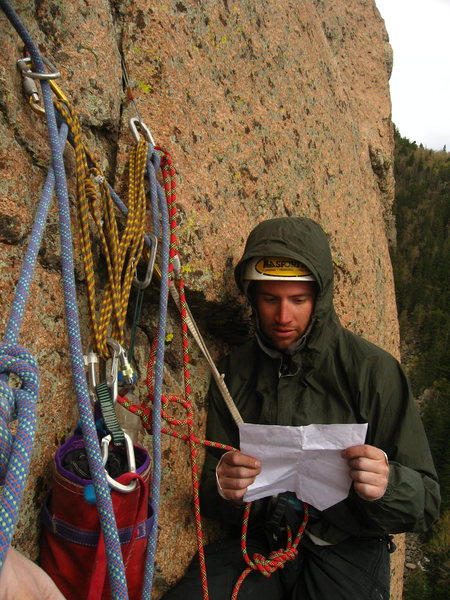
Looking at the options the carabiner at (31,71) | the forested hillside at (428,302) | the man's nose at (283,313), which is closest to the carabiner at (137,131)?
the carabiner at (31,71)

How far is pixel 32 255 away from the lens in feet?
4.12

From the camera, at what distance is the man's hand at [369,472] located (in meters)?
1.83

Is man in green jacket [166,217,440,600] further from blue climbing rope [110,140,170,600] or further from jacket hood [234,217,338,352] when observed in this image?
blue climbing rope [110,140,170,600]

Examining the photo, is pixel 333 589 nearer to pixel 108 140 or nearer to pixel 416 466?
pixel 416 466

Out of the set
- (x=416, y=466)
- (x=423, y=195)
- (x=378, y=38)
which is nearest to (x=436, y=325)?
(x=423, y=195)

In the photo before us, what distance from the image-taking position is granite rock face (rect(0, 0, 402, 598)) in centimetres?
157

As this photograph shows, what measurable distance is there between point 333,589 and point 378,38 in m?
5.72

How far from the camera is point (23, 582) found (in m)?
0.98

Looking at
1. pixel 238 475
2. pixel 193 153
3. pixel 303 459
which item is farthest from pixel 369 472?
pixel 193 153

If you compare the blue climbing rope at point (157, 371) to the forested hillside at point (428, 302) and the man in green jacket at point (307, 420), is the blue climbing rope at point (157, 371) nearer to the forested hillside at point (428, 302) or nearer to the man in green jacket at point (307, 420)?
the man in green jacket at point (307, 420)

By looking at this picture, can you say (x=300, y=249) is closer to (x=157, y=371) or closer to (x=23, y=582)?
(x=157, y=371)

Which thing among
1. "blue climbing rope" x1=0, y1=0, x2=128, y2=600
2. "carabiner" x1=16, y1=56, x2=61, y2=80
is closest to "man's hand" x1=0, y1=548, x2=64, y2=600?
"blue climbing rope" x1=0, y1=0, x2=128, y2=600

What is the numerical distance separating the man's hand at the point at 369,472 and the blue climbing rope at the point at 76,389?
1.06 metres

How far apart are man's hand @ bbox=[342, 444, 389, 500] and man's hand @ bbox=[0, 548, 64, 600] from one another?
121cm
